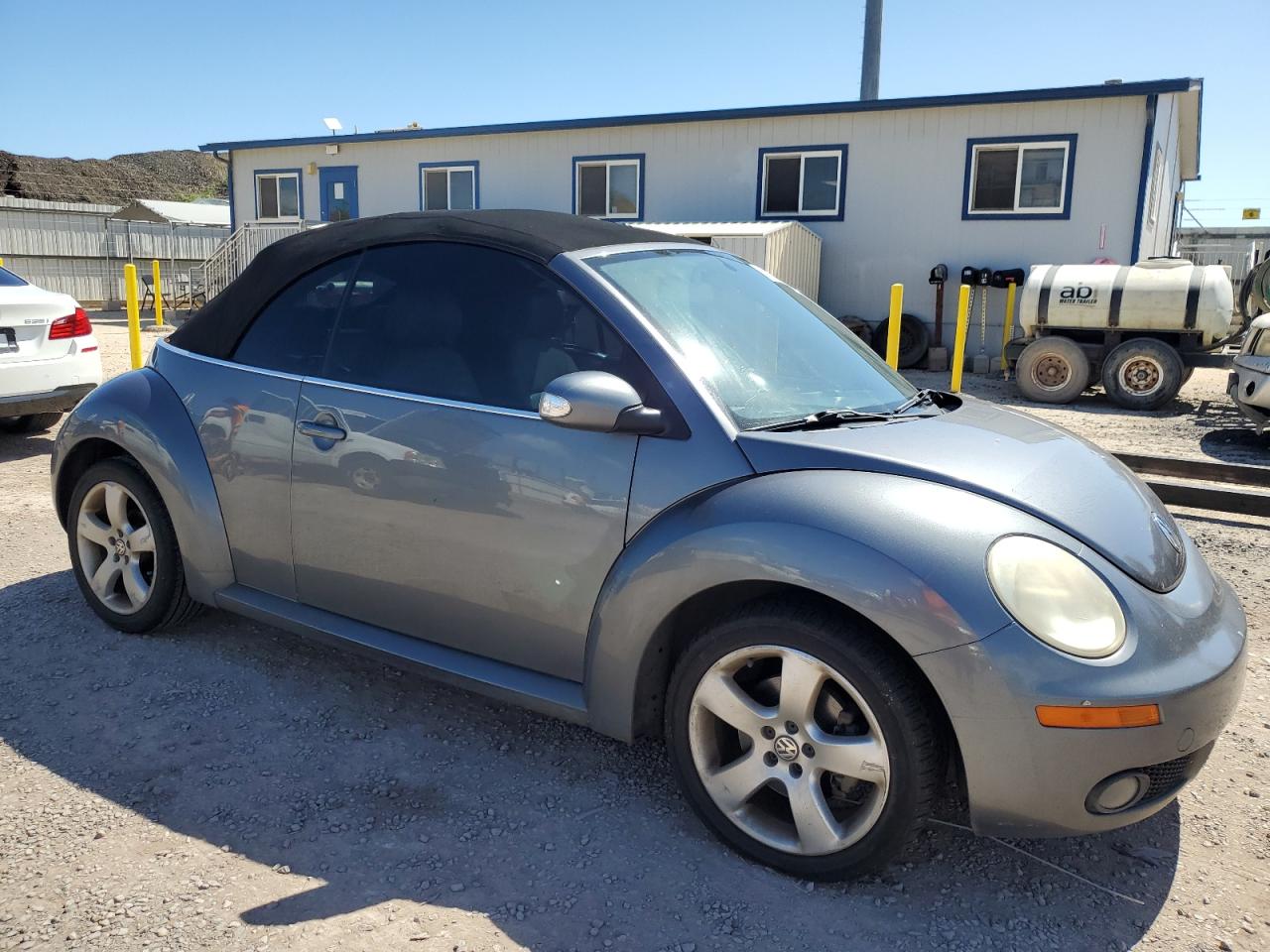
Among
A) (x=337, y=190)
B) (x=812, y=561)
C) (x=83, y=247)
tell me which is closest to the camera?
(x=812, y=561)

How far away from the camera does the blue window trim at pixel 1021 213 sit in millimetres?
15242

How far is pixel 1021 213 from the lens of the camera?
15648 millimetres

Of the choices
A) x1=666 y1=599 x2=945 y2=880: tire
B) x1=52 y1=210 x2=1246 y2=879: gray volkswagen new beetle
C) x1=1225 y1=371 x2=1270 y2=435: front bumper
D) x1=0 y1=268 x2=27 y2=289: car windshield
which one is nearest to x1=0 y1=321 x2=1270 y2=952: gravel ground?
x1=666 y1=599 x2=945 y2=880: tire

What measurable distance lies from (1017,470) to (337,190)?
20761mm

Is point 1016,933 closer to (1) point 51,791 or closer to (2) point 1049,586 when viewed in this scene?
(2) point 1049,586

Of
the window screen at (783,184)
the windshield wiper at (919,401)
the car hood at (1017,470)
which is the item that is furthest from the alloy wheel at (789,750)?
the window screen at (783,184)

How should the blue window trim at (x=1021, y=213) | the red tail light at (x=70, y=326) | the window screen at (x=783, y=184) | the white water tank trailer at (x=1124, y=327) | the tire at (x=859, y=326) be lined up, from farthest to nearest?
1. the window screen at (x=783, y=184)
2. the tire at (x=859, y=326)
3. the blue window trim at (x=1021, y=213)
4. the white water tank trailer at (x=1124, y=327)
5. the red tail light at (x=70, y=326)

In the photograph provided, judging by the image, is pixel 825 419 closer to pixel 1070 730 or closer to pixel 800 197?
pixel 1070 730

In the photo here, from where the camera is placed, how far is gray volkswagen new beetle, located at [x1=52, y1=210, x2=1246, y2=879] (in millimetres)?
2221

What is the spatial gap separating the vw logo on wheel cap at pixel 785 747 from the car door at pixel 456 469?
62 centimetres

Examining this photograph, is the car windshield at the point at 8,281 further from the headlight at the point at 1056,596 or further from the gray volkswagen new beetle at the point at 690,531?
the headlight at the point at 1056,596

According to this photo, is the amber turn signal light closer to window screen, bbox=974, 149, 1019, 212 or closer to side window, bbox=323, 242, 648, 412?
side window, bbox=323, 242, 648, 412

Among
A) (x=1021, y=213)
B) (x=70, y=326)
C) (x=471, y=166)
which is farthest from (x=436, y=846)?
(x=471, y=166)

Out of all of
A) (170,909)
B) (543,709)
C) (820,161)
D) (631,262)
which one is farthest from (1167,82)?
(170,909)
